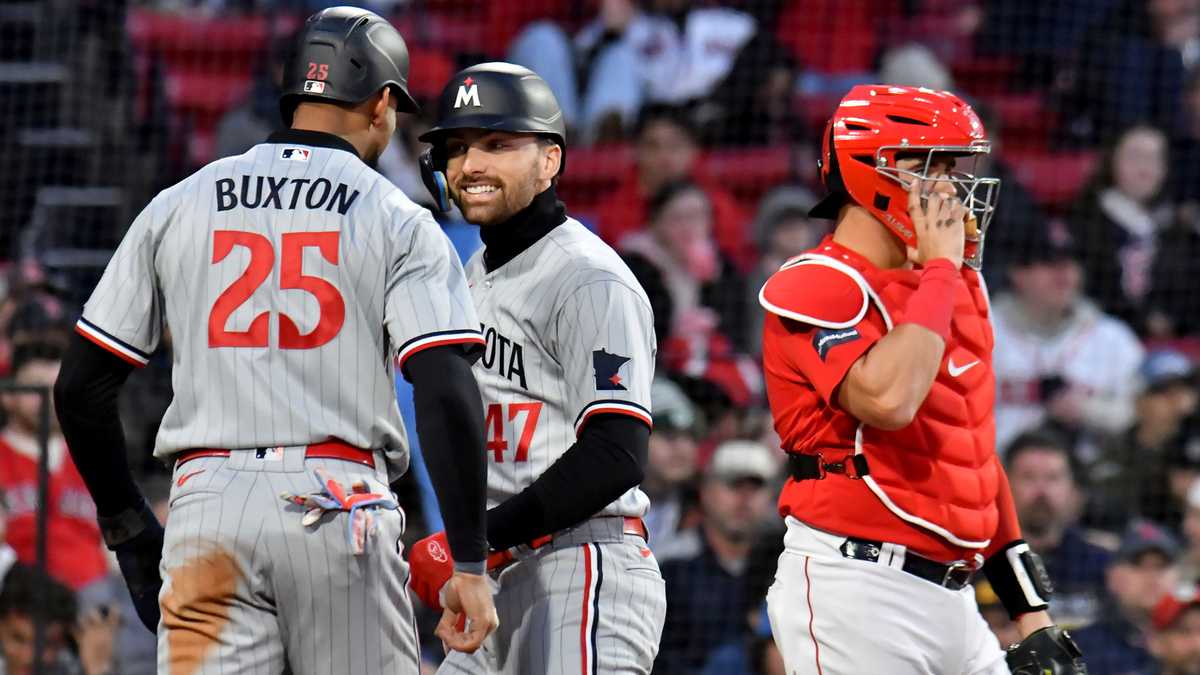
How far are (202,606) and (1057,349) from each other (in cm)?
562

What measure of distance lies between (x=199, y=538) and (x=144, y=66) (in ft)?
22.1

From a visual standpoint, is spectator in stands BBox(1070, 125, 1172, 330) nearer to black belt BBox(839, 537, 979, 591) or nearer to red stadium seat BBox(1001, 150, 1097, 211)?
red stadium seat BBox(1001, 150, 1097, 211)

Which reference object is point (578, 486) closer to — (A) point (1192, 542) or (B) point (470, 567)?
(B) point (470, 567)

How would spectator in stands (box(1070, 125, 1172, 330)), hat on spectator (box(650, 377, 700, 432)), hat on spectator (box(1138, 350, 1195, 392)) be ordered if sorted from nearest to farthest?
hat on spectator (box(650, 377, 700, 432)), hat on spectator (box(1138, 350, 1195, 392)), spectator in stands (box(1070, 125, 1172, 330))

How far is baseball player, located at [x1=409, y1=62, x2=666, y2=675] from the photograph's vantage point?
3.05 m

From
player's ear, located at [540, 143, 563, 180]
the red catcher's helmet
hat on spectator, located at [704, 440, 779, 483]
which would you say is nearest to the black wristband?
the red catcher's helmet

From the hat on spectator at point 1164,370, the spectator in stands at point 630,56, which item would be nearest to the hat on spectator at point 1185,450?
the hat on spectator at point 1164,370

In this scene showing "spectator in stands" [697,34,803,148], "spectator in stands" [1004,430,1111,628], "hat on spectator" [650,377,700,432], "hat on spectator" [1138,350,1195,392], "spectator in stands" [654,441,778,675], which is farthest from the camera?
"spectator in stands" [697,34,803,148]

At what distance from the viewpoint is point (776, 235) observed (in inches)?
316

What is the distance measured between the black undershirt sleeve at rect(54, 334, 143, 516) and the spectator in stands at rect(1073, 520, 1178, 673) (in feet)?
12.8

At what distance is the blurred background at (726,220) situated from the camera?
5.95 meters

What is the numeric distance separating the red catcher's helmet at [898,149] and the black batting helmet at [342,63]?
0.81 m

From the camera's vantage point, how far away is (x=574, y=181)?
28.9 feet

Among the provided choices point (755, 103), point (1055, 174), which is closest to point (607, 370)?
point (755, 103)
